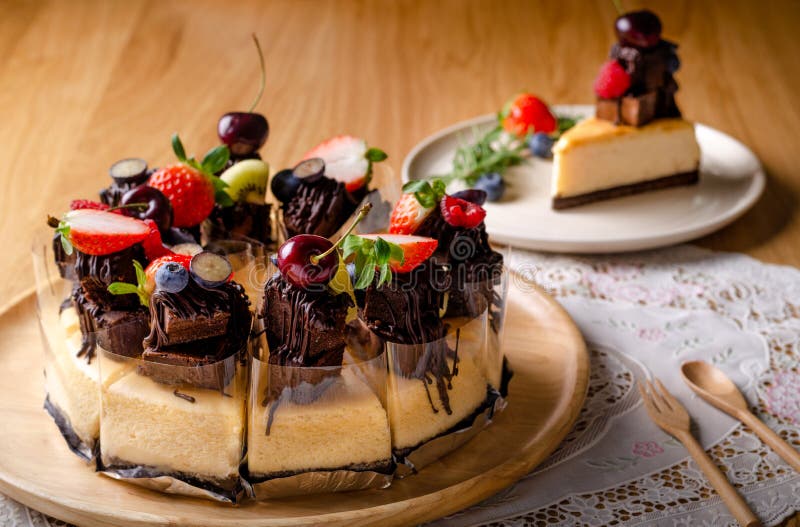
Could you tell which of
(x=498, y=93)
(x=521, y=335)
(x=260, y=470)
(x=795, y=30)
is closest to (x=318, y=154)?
(x=521, y=335)

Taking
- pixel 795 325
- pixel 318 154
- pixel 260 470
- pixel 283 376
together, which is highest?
pixel 318 154

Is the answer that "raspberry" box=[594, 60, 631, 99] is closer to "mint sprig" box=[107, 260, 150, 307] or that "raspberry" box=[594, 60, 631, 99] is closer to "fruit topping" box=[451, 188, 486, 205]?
"fruit topping" box=[451, 188, 486, 205]

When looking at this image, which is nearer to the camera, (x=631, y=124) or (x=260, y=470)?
(x=260, y=470)

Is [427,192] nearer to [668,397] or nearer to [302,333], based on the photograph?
[302,333]

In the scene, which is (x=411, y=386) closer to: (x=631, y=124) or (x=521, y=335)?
(x=521, y=335)

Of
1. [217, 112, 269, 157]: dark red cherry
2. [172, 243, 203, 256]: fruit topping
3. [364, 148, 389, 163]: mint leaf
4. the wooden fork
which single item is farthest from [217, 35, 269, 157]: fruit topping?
the wooden fork

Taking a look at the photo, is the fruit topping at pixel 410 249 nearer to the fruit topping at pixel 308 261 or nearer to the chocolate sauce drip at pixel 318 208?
the fruit topping at pixel 308 261

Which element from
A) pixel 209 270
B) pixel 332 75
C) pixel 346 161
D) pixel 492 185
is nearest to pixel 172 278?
pixel 209 270
